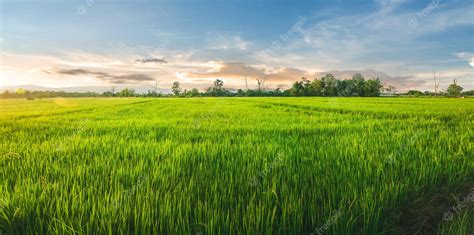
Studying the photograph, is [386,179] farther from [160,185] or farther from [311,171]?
[160,185]

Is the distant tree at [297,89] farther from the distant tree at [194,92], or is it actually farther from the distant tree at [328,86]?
the distant tree at [194,92]

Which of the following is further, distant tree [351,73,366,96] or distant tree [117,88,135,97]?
distant tree [117,88,135,97]

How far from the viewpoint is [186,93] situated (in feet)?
410

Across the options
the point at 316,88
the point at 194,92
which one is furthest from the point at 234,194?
the point at 194,92

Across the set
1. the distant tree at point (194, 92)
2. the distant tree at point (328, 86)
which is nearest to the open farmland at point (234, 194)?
the distant tree at point (328, 86)

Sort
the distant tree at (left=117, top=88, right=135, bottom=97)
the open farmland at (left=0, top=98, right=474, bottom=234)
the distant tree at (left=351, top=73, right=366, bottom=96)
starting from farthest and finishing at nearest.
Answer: the distant tree at (left=117, top=88, right=135, bottom=97)
the distant tree at (left=351, top=73, right=366, bottom=96)
the open farmland at (left=0, top=98, right=474, bottom=234)

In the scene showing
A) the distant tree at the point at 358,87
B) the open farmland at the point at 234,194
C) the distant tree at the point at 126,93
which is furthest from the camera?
the distant tree at the point at 126,93

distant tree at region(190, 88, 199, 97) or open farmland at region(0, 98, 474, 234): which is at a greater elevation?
distant tree at region(190, 88, 199, 97)

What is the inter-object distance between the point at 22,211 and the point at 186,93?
4922 inches

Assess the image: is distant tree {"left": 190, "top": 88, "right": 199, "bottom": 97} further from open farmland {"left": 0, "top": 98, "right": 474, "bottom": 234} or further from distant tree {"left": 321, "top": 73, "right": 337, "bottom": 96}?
open farmland {"left": 0, "top": 98, "right": 474, "bottom": 234}

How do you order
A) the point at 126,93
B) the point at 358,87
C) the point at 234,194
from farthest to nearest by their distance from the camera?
the point at 126,93
the point at 358,87
the point at 234,194

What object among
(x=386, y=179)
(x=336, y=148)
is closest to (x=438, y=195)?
(x=386, y=179)

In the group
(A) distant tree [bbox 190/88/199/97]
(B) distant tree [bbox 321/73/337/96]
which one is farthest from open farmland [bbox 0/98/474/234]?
(A) distant tree [bbox 190/88/199/97]

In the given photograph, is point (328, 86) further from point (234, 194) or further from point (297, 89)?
point (234, 194)
